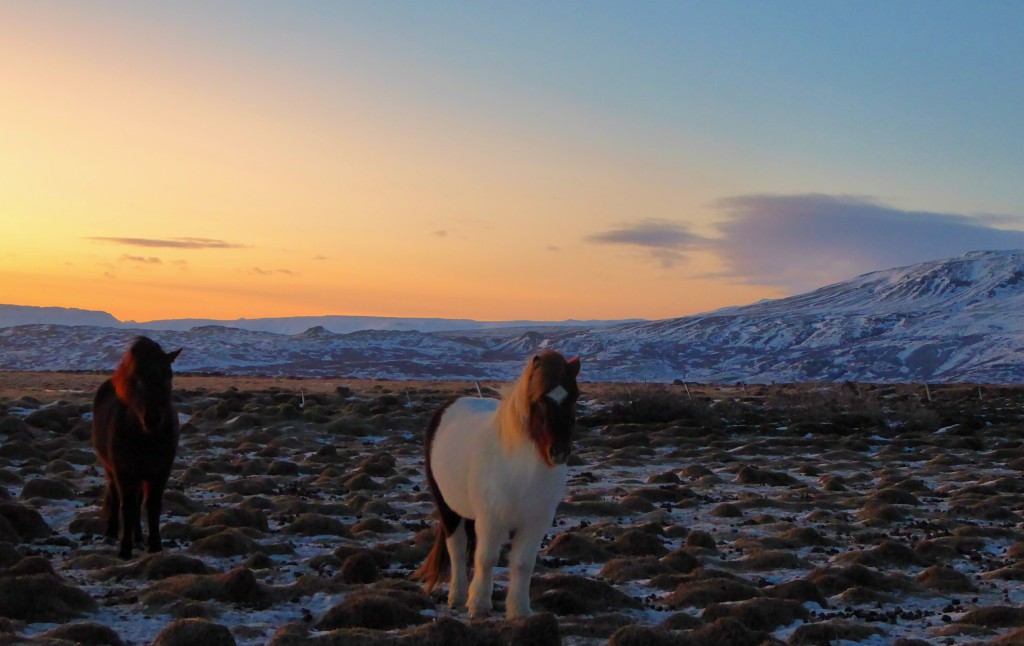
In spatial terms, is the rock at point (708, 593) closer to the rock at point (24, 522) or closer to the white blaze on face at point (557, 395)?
the white blaze on face at point (557, 395)

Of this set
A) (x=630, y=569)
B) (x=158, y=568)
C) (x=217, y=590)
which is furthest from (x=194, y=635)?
(x=630, y=569)

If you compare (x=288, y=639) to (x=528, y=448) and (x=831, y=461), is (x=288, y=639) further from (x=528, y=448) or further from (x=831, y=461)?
(x=831, y=461)

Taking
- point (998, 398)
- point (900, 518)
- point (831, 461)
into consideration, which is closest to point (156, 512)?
point (900, 518)

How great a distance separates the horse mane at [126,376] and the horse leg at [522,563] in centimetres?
570

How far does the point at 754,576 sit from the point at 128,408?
26.9 ft

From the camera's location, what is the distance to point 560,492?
28.7 feet

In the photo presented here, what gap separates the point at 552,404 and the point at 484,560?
1851 mm

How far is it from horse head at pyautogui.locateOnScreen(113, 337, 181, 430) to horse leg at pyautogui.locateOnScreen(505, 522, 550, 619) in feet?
17.3

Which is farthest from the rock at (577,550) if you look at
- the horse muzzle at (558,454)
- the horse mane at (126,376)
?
the horse mane at (126,376)

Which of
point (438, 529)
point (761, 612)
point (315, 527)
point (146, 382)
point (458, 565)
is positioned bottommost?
point (315, 527)

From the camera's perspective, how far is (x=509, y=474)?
27.9 ft

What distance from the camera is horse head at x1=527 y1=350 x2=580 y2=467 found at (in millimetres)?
8078

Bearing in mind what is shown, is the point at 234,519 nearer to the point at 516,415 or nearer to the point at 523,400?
the point at 516,415

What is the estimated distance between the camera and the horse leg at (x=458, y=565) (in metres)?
9.72
